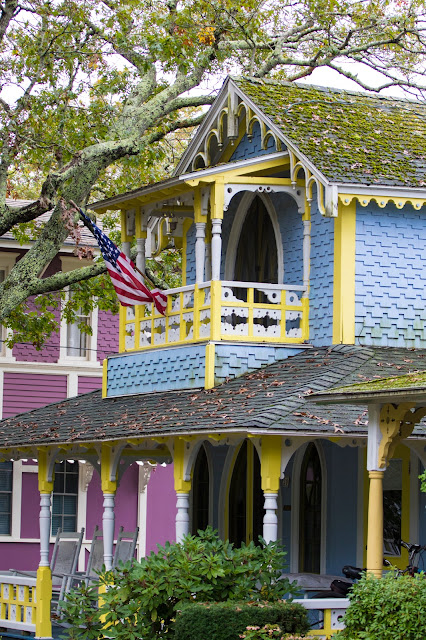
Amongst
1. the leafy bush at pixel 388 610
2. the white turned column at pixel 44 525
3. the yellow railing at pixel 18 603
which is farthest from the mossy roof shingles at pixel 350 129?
the yellow railing at pixel 18 603

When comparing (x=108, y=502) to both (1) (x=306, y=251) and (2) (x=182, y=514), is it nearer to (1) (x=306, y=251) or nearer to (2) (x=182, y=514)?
(2) (x=182, y=514)

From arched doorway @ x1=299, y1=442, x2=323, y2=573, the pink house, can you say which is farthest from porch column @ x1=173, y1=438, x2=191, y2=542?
the pink house

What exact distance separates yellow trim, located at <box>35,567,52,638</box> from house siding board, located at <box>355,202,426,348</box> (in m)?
5.70

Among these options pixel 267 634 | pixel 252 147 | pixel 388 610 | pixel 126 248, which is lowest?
pixel 267 634

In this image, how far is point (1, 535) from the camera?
29.3 meters

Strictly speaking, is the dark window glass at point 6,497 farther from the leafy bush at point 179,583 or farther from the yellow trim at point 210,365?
the leafy bush at point 179,583

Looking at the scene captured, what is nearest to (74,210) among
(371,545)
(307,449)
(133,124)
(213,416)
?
(133,124)

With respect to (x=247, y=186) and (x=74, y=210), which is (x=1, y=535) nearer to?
(x=74, y=210)

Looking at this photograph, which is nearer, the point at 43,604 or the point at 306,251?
the point at 306,251

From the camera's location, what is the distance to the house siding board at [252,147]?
20.1m

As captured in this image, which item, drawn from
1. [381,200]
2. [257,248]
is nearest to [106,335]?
[257,248]

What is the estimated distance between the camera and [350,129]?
775 inches

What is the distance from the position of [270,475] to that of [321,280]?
4.15 meters

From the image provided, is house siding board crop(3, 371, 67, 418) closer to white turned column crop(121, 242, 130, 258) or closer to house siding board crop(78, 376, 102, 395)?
house siding board crop(78, 376, 102, 395)
